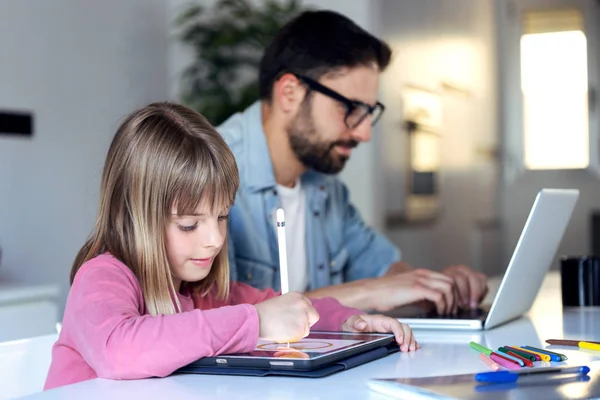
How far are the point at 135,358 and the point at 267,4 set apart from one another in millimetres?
2853

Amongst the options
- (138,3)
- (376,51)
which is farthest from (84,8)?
(376,51)

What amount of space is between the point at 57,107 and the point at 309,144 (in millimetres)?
1724

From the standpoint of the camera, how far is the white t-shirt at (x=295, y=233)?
1899 mm

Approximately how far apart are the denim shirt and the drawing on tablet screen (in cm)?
56

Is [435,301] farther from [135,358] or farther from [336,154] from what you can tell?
[135,358]

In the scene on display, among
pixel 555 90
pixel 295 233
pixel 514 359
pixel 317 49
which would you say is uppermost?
pixel 555 90

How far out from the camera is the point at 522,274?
1.41m

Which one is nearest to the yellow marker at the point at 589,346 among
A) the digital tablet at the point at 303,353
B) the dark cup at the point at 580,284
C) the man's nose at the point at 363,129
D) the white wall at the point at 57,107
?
the digital tablet at the point at 303,353

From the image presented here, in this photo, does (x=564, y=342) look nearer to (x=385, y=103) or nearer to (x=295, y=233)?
(x=295, y=233)

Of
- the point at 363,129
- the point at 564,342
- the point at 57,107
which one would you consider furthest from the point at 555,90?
the point at 564,342

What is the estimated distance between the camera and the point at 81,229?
3406 mm

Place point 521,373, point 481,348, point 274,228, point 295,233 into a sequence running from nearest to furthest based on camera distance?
point 521,373, point 481,348, point 274,228, point 295,233

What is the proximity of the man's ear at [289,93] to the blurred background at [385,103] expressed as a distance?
0.46 m

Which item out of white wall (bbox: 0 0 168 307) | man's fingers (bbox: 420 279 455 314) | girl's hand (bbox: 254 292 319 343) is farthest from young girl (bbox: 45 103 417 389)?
white wall (bbox: 0 0 168 307)
